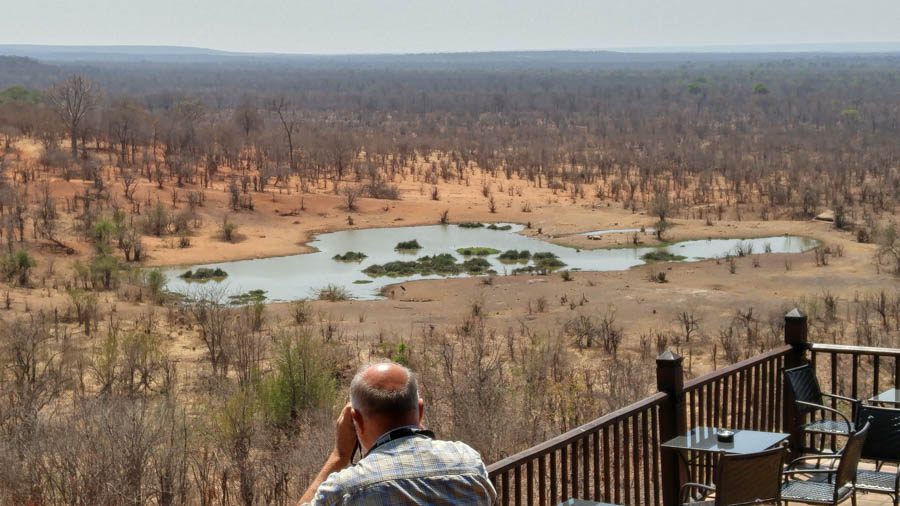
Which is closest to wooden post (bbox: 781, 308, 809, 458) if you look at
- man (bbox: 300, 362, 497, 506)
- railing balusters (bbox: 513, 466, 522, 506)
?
A: railing balusters (bbox: 513, 466, 522, 506)

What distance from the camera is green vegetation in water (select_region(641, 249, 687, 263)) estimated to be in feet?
99.9

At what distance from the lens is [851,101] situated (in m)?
93.6

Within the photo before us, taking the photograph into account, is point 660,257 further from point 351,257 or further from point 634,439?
point 634,439

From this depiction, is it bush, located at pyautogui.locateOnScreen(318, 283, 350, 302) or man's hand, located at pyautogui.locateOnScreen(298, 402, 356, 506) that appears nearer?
man's hand, located at pyautogui.locateOnScreen(298, 402, 356, 506)

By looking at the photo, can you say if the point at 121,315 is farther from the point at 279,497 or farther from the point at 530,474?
the point at 530,474

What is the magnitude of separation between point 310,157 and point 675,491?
4630 cm

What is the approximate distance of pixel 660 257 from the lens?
1209 inches

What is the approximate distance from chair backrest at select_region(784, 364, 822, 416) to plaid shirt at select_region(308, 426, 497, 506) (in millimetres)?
4243

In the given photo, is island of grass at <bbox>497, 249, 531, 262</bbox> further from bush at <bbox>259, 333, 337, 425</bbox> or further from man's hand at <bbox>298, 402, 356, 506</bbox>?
man's hand at <bbox>298, 402, 356, 506</bbox>

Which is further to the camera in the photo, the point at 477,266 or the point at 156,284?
the point at 477,266

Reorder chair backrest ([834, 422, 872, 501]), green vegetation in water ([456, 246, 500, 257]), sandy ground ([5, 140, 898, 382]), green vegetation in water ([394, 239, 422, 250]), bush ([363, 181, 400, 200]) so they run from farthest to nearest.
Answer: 1. bush ([363, 181, 400, 200])
2. green vegetation in water ([394, 239, 422, 250])
3. green vegetation in water ([456, 246, 500, 257])
4. sandy ground ([5, 140, 898, 382])
5. chair backrest ([834, 422, 872, 501])

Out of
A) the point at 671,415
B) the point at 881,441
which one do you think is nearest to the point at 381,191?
the point at 881,441

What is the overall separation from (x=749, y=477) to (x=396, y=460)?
267cm

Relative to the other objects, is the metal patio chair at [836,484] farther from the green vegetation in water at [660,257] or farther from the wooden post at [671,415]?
the green vegetation in water at [660,257]
